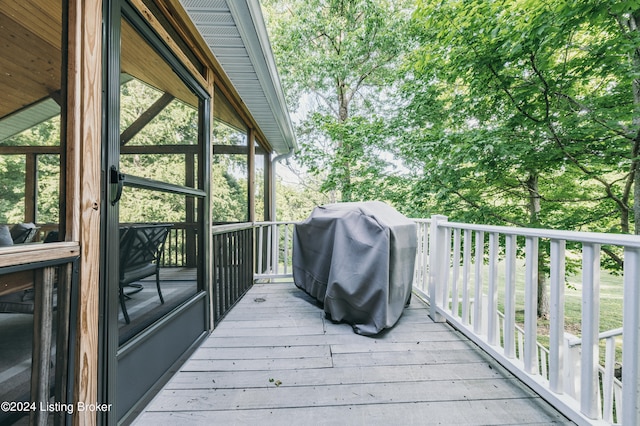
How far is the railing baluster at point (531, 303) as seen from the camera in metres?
1.50

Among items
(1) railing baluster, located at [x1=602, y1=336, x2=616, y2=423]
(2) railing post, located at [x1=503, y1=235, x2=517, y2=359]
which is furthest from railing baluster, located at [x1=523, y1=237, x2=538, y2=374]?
(1) railing baluster, located at [x1=602, y1=336, x2=616, y2=423]

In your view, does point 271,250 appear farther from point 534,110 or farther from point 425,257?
point 534,110

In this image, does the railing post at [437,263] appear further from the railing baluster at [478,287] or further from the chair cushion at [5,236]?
the chair cushion at [5,236]

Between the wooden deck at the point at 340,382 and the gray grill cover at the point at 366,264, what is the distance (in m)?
0.17

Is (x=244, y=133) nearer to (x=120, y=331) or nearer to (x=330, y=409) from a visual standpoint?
(x=120, y=331)

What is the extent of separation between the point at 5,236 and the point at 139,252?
26.2 inches

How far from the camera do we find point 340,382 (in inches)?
63.6

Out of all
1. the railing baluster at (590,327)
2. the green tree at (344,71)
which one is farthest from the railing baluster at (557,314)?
the green tree at (344,71)

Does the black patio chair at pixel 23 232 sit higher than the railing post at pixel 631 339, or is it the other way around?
the black patio chair at pixel 23 232

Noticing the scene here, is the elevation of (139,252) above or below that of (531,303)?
above

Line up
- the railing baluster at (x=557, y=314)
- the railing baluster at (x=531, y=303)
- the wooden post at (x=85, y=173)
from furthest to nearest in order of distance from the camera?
the railing baluster at (x=531, y=303) < the railing baluster at (x=557, y=314) < the wooden post at (x=85, y=173)

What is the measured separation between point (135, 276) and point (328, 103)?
10.3 metres

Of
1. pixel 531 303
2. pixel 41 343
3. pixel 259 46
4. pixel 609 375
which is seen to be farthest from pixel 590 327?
pixel 259 46

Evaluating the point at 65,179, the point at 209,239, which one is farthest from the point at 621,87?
the point at 65,179
